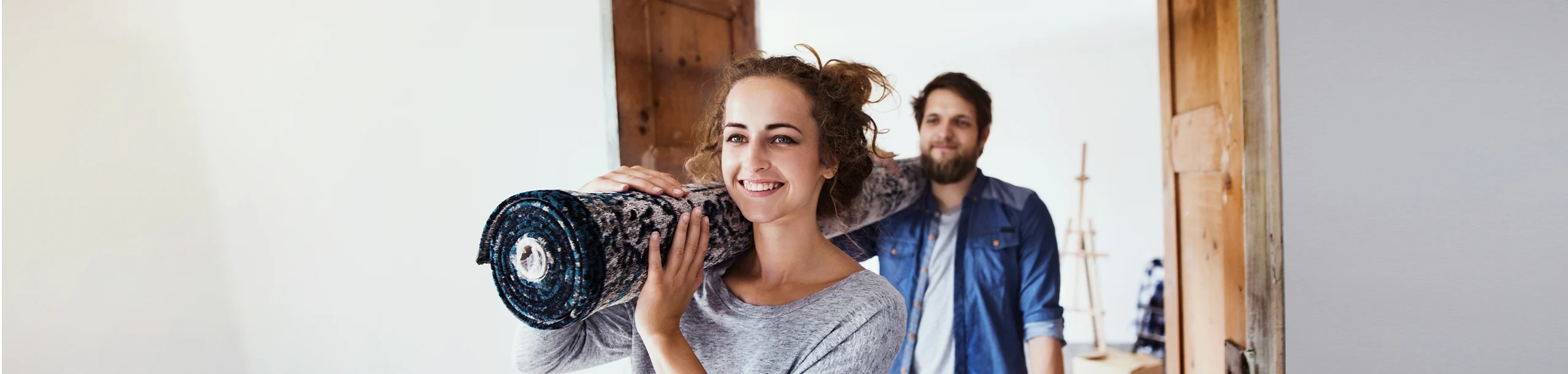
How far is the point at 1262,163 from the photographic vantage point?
1492 millimetres

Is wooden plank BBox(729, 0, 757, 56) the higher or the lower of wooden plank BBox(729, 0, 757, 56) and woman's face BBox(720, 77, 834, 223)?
the higher

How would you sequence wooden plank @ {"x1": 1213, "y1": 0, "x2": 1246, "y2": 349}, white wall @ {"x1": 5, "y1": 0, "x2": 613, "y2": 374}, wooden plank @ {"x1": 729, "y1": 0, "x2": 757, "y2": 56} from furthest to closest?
wooden plank @ {"x1": 729, "y1": 0, "x2": 757, "y2": 56}
white wall @ {"x1": 5, "y1": 0, "x2": 613, "y2": 374}
wooden plank @ {"x1": 1213, "y1": 0, "x2": 1246, "y2": 349}

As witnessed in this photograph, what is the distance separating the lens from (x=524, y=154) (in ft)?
8.43

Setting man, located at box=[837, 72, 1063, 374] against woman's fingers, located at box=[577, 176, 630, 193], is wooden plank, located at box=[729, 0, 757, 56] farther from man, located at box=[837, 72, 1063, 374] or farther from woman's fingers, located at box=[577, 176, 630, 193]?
woman's fingers, located at box=[577, 176, 630, 193]

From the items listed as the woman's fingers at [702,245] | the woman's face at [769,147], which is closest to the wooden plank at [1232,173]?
the woman's face at [769,147]

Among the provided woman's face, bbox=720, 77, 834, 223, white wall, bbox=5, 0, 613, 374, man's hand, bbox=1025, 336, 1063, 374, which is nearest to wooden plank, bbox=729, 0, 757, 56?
white wall, bbox=5, 0, 613, 374

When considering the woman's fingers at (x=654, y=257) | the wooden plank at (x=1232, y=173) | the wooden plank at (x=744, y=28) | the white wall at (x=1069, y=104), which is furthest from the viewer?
the wooden plank at (x=744, y=28)

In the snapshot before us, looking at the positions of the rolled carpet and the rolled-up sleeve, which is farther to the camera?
the rolled-up sleeve

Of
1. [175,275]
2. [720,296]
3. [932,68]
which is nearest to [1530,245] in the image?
[932,68]

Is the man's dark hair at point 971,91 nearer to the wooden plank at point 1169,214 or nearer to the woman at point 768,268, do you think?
the woman at point 768,268

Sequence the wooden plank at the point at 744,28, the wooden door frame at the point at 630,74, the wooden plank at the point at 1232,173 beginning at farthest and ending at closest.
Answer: the wooden door frame at the point at 630,74
the wooden plank at the point at 744,28
the wooden plank at the point at 1232,173

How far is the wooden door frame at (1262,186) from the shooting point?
4.89 ft

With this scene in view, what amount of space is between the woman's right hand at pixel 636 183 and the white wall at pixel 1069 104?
591mm

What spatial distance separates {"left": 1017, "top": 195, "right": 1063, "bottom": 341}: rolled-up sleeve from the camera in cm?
170
